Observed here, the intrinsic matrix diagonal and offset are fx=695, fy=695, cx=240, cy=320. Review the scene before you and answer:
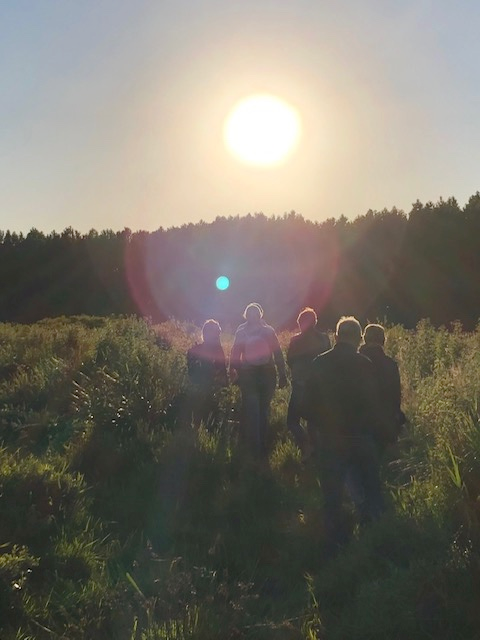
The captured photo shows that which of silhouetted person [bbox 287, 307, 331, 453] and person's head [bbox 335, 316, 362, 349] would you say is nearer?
person's head [bbox 335, 316, 362, 349]

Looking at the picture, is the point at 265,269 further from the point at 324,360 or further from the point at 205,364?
the point at 324,360

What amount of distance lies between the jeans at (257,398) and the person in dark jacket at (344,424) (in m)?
2.71

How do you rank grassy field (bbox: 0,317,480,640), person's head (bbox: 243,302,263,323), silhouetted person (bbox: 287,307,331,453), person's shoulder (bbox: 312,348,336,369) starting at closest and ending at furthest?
grassy field (bbox: 0,317,480,640)
person's shoulder (bbox: 312,348,336,369)
silhouetted person (bbox: 287,307,331,453)
person's head (bbox: 243,302,263,323)

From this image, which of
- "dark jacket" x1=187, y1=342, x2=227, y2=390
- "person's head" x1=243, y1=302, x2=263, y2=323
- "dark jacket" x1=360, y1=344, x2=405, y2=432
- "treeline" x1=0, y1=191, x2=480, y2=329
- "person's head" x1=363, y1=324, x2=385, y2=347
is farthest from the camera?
"treeline" x1=0, y1=191, x2=480, y2=329

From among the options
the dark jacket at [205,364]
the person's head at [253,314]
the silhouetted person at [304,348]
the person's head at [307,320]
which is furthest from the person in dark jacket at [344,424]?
the dark jacket at [205,364]

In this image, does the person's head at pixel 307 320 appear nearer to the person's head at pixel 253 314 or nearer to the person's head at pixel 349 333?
the person's head at pixel 253 314

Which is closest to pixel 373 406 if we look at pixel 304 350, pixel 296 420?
pixel 296 420

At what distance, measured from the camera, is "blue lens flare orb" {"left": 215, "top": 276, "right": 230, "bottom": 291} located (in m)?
53.2

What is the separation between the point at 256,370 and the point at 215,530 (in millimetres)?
2727

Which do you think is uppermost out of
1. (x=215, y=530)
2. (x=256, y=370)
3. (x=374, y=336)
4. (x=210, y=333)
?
(x=374, y=336)

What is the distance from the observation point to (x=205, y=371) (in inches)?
372

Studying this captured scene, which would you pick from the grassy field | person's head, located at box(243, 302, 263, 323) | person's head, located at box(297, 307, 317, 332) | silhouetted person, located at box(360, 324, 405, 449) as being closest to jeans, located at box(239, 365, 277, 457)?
the grassy field

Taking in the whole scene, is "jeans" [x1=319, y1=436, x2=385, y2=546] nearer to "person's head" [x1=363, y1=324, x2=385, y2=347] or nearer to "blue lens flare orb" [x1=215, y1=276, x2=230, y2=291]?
"person's head" [x1=363, y1=324, x2=385, y2=347]

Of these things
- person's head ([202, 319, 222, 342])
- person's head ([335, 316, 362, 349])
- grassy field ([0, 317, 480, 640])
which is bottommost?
grassy field ([0, 317, 480, 640])
